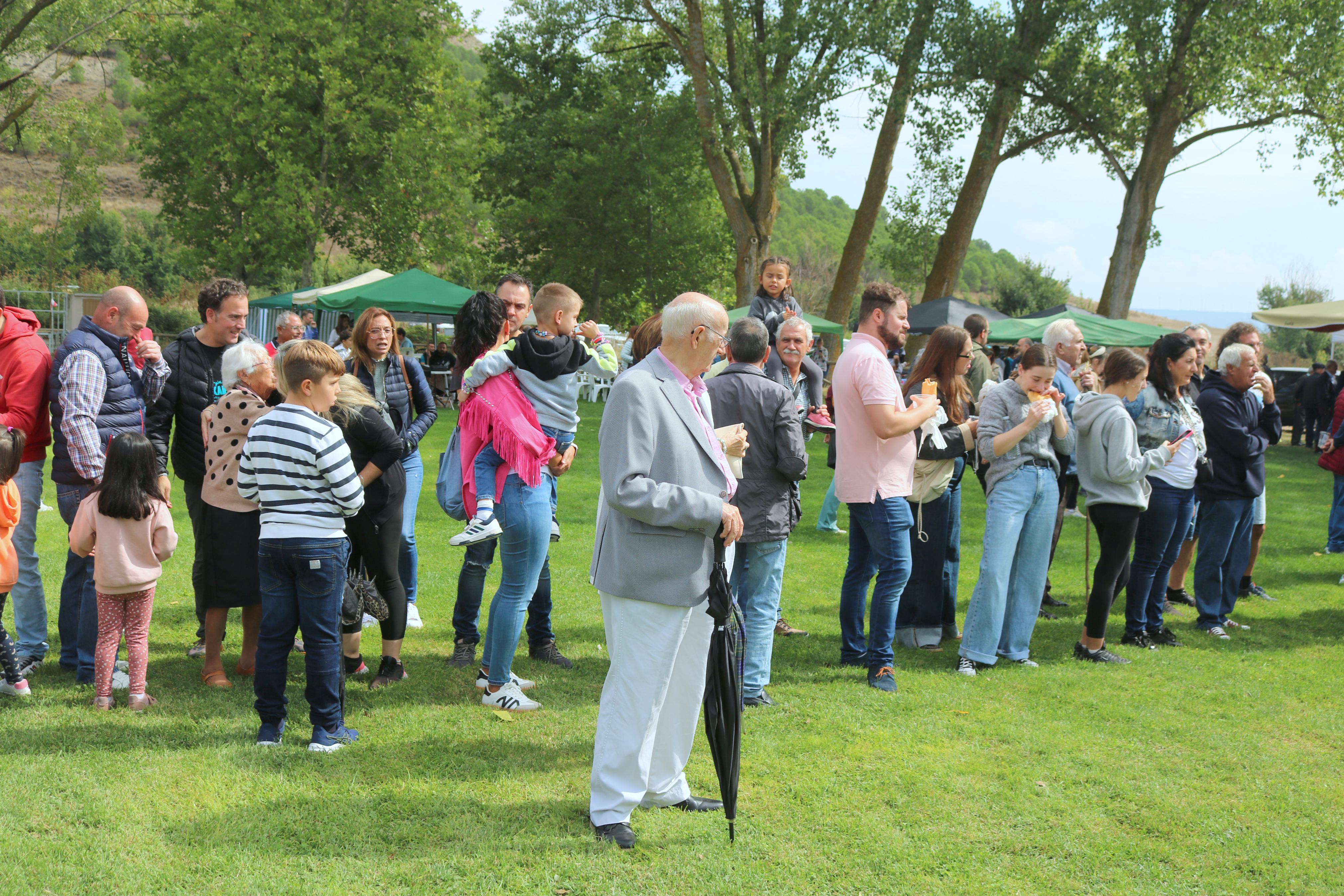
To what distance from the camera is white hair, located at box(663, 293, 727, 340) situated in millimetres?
3268

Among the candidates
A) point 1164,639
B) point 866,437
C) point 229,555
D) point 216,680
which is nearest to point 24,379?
point 229,555

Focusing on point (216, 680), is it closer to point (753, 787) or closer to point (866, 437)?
point (753, 787)

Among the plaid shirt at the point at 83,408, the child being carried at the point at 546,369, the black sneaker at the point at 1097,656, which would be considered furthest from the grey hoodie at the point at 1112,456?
the plaid shirt at the point at 83,408

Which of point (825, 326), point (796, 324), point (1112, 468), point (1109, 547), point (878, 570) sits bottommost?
point (878, 570)

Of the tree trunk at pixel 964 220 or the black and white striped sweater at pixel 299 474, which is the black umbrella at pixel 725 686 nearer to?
the black and white striped sweater at pixel 299 474

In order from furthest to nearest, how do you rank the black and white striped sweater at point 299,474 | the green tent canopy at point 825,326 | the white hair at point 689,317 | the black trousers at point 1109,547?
the green tent canopy at point 825,326 < the black trousers at point 1109,547 < the black and white striped sweater at point 299,474 < the white hair at point 689,317

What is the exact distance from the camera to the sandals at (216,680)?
478cm

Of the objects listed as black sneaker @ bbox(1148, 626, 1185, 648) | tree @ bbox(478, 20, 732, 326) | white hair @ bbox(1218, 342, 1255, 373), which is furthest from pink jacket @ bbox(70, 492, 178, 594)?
tree @ bbox(478, 20, 732, 326)

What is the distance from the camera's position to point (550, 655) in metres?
5.42

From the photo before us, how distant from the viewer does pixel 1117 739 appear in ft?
15.1

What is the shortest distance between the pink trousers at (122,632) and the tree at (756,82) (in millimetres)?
16962

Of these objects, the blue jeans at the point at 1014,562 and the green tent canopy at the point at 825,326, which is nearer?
the blue jeans at the point at 1014,562

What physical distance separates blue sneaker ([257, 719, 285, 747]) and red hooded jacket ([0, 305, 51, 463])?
6.11 ft

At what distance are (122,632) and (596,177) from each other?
28420 millimetres
